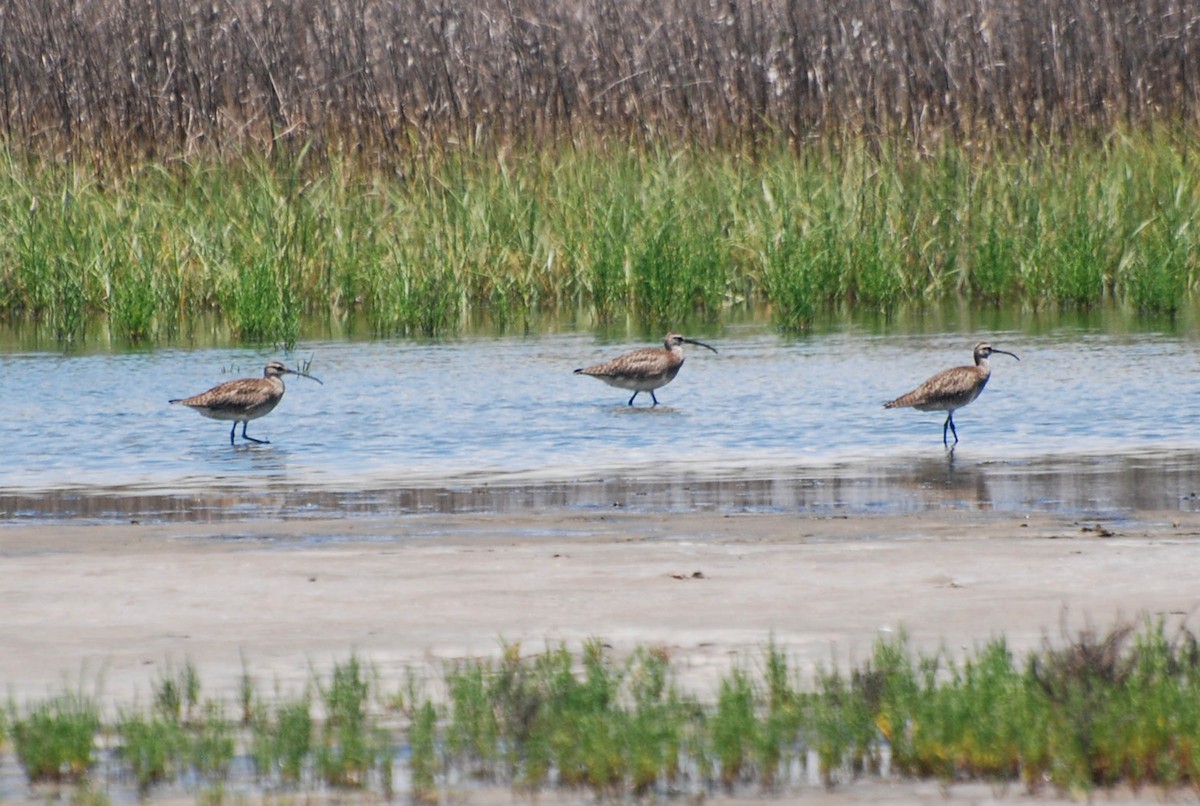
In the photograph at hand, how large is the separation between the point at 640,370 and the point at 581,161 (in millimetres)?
5346

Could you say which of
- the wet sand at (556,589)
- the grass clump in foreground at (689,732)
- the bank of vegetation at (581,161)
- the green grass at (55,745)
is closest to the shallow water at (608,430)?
the wet sand at (556,589)

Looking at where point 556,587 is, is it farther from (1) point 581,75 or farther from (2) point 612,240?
(1) point 581,75

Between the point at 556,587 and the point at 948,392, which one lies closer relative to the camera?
the point at 556,587

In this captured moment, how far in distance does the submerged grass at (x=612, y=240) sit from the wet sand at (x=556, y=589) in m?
8.44

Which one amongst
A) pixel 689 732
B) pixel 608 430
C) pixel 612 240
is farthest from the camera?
pixel 612 240

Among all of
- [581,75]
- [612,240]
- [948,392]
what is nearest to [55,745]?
[948,392]

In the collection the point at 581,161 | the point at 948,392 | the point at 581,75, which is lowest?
the point at 948,392

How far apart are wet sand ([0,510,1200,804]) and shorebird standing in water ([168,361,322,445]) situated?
3295mm

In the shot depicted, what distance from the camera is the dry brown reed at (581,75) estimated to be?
65.6 ft

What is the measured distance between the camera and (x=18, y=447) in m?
11.7

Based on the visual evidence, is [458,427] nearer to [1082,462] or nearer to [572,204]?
[1082,462]

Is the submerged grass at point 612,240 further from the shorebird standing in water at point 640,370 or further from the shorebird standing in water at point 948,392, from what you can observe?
the shorebird standing in water at point 948,392

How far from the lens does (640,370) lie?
44.9ft

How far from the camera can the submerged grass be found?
56.3 ft
